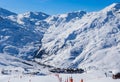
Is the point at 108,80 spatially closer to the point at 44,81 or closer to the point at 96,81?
the point at 96,81

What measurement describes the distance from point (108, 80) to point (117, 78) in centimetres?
→ 77

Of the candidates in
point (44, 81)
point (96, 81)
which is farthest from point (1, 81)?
point (96, 81)

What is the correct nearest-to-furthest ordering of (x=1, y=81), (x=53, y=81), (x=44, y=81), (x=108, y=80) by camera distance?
(x=108, y=80) < (x=53, y=81) < (x=44, y=81) < (x=1, y=81)

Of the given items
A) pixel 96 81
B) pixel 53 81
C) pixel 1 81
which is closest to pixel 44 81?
pixel 53 81

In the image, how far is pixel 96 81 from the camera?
26.6 m

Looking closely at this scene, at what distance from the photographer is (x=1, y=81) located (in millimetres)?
79312

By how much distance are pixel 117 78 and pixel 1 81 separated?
184 feet

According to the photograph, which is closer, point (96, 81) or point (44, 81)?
point (96, 81)

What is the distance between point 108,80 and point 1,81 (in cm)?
5636

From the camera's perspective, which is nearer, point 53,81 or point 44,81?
point 53,81

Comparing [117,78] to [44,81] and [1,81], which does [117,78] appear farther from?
[1,81]

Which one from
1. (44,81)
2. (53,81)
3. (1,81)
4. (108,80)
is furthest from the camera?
(1,81)

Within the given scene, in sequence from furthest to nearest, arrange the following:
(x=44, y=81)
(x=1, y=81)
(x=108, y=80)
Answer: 1. (x=1, y=81)
2. (x=44, y=81)
3. (x=108, y=80)

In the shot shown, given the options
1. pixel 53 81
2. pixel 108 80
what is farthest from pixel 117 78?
pixel 53 81
